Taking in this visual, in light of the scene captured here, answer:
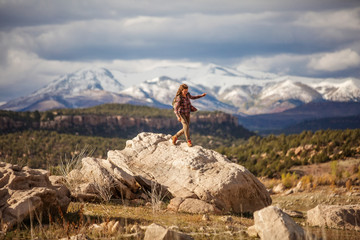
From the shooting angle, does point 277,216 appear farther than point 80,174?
No

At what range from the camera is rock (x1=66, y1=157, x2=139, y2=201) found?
1592 cm

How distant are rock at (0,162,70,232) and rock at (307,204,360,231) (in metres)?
9.68

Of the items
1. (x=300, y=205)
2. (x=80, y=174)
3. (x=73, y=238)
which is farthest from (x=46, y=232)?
(x=300, y=205)

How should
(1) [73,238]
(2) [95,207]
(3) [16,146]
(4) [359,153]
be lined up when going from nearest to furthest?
(1) [73,238], (2) [95,207], (4) [359,153], (3) [16,146]

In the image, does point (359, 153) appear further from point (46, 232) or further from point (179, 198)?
point (46, 232)

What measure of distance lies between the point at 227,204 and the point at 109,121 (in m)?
102

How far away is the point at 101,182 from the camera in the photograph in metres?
16.6

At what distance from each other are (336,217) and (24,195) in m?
11.4

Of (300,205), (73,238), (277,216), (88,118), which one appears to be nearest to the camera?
(73,238)

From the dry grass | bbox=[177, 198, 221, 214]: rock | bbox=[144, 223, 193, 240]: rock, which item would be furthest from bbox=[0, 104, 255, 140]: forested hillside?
bbox=[144, 223, 193, 240]: rock

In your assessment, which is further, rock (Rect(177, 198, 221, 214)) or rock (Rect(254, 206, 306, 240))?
rock (Rect(177, 198, 221, 214))

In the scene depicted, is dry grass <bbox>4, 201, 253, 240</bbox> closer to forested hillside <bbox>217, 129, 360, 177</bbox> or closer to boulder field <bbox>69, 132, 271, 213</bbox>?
boulder field <bbox>69, 132, 271, 213</bbox>

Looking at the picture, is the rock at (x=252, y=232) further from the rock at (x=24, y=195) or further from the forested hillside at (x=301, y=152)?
the forested hillside at (x=301, y=152)

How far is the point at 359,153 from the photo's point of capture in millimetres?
37406
